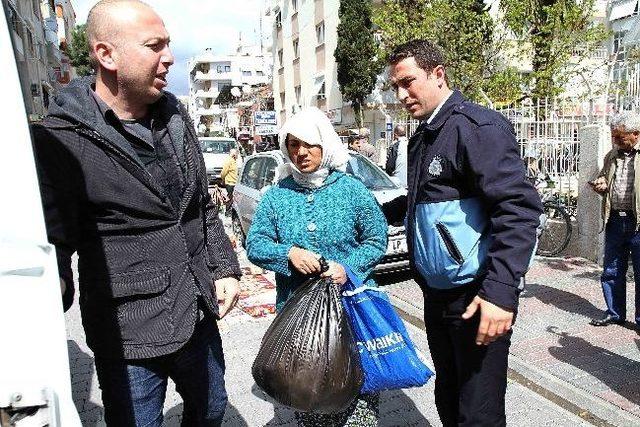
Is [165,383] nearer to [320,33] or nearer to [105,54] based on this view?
[105,54]

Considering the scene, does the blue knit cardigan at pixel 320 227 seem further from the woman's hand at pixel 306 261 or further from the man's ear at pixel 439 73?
→ the man's ear at pixel 439 73

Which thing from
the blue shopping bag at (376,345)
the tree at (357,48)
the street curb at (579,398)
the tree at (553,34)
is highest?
the tree at (357,48)

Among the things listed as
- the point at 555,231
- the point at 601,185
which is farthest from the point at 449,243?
the point at 555,231

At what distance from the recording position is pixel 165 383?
2039 mm

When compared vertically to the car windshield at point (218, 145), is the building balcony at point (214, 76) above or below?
above

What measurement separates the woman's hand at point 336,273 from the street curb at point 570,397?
2108 millimetres

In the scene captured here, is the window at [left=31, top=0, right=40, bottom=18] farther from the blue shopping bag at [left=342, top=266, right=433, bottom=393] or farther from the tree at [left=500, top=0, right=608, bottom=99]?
the blue shopping bag at [left=342, top=266, right=433, bottom=393]

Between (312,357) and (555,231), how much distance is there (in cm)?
628

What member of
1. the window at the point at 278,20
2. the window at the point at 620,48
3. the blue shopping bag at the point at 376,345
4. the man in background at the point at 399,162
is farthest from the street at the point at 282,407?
the window at the point at 278,20

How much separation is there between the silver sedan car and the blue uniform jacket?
11.8ft

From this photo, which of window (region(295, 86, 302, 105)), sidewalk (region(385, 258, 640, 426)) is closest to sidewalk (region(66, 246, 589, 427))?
sidewalk (region(385, 258, 640, 426))

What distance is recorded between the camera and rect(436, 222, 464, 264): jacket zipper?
205 cm

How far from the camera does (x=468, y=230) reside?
205cm

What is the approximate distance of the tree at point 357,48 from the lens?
2386cm
